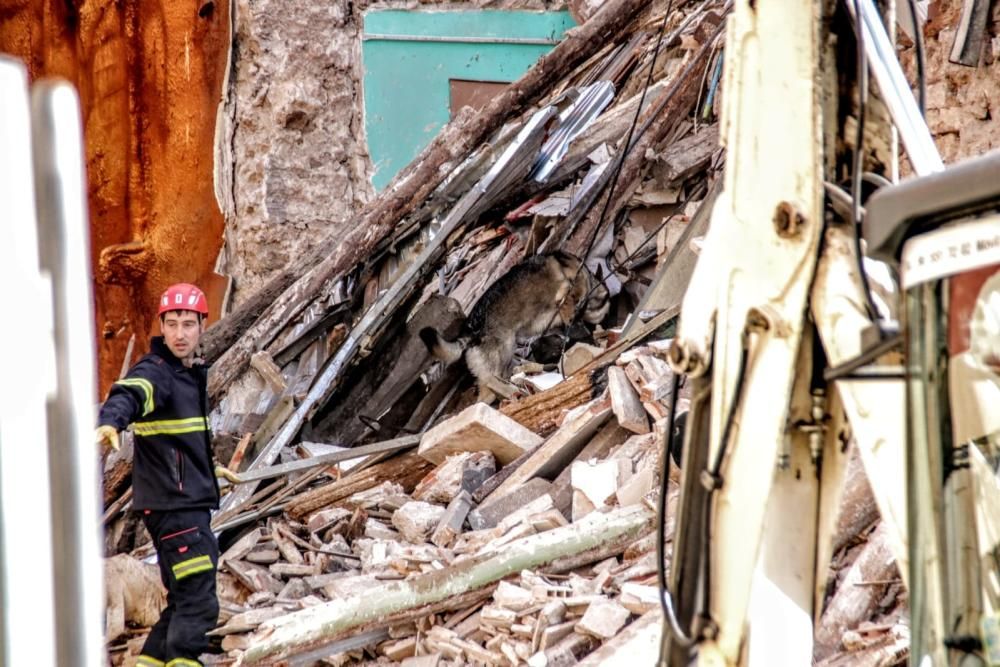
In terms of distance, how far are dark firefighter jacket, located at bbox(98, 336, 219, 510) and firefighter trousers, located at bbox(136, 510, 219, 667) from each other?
0.26 feet

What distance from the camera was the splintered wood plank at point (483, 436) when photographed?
695 cm

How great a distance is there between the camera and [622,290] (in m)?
9.15

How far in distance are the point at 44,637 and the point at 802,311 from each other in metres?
2.01

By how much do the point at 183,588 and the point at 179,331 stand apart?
1.06m

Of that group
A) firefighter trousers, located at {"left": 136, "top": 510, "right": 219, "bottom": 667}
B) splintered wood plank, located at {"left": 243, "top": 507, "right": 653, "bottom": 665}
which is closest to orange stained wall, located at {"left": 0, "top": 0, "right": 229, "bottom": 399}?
firefighter trousers, located at {"left": 136, "top": 510, "right": 219, "bottom": 667}

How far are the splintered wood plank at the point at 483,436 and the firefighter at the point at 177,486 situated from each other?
1719 mm

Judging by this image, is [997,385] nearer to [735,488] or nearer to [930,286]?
[930,286]

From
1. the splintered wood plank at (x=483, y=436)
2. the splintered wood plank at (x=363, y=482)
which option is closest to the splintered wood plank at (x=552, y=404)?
the splintered wood plank at (x=483, y=436)

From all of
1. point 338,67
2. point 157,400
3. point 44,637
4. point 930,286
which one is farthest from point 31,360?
point 338,67

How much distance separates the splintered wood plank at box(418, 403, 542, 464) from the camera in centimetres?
695

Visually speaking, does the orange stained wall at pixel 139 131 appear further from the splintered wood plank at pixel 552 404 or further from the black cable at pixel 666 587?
the black cable at pixel 666 587

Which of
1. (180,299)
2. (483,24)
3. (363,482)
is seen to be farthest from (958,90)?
(483,24)

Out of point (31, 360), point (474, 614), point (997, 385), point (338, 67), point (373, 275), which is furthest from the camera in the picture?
point (338, 67)

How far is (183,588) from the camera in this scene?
550 centimetres
